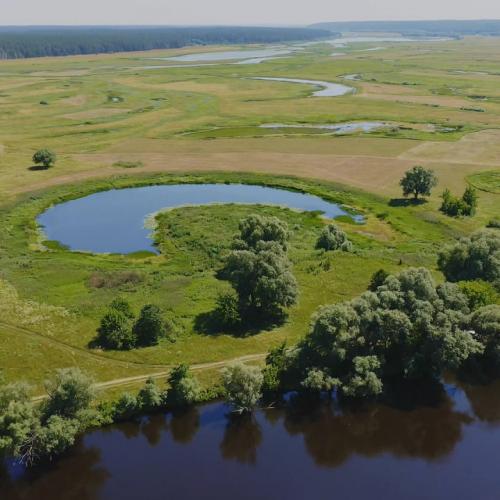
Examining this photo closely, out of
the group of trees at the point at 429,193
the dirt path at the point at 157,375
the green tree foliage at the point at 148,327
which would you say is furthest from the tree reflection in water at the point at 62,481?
the group of trees at the point at 429,193

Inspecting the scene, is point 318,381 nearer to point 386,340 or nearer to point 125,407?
point 386,340

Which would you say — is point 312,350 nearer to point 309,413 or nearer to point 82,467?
point 309,413

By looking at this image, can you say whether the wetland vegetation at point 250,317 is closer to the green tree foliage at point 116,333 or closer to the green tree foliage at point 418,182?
the green tree foliage at point 116,333

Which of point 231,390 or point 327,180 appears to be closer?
point 231,390

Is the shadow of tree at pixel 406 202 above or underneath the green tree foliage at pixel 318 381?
underneath

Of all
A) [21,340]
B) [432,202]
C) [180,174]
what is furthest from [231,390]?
[180,174]

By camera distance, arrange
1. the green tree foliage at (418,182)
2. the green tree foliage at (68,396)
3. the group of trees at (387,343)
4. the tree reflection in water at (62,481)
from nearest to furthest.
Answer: the tree reflection in water at (62,481), the green tree foliage at (68,396), the group of trees at (387,343), the green tree foliage at (418,182)

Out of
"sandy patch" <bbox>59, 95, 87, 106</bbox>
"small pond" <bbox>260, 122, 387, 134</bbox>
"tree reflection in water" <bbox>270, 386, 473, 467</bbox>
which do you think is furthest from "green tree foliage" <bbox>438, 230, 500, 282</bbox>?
"sandy patch" <bbox>59, 95, 87, 106</bbox>
